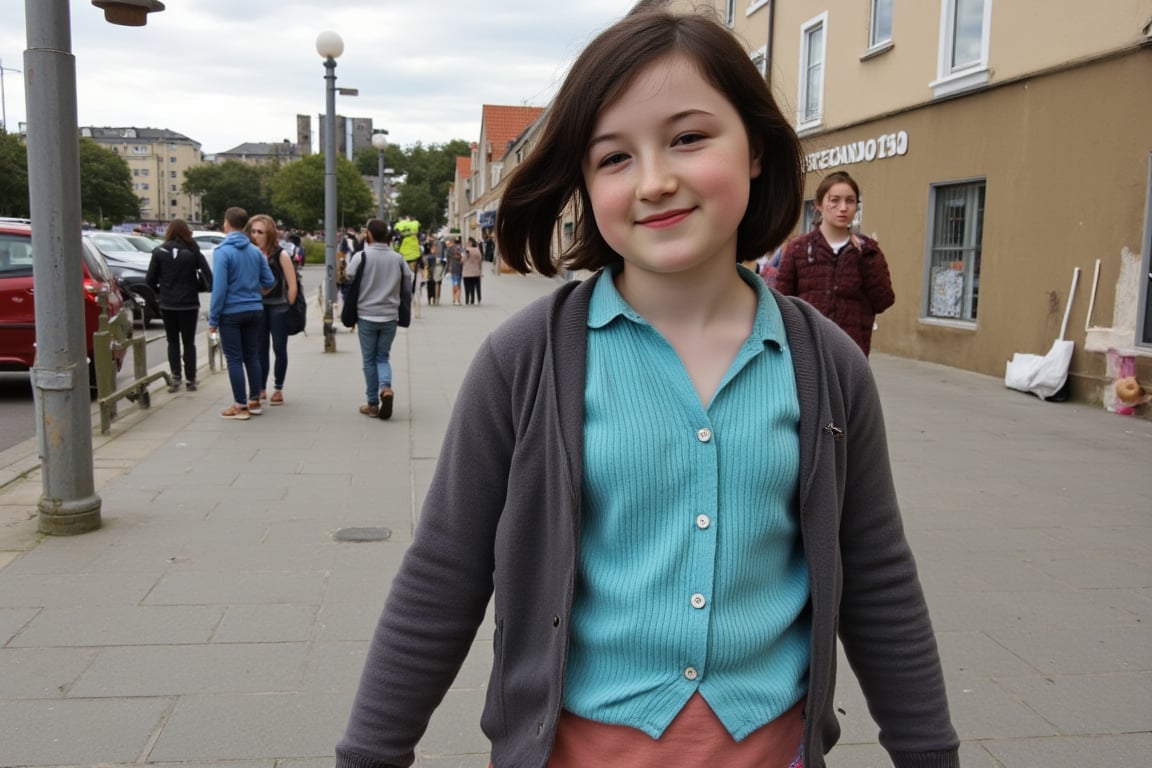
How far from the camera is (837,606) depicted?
1.52 metres

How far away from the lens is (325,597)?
14.8ft

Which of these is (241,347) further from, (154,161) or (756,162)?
(154,161)

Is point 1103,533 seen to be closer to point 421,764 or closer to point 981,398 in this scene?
point 421,764

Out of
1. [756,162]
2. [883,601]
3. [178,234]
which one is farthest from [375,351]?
[883,601]

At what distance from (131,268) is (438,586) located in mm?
20873

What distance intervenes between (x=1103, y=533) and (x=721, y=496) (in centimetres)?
503

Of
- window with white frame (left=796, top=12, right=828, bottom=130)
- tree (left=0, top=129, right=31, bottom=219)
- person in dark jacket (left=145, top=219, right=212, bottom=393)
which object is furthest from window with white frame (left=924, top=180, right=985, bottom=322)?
tree (left=0, top=129, right=31, bottom=219)

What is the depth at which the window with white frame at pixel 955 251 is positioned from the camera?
13.1 m

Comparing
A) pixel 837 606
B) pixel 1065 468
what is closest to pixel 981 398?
pixel 1065 468

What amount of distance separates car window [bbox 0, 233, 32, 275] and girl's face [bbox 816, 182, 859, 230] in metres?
7.92

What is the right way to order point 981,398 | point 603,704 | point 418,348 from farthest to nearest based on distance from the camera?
point 418,348 < point 981,398 < point 603,704

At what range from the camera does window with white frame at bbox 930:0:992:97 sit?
12.4m

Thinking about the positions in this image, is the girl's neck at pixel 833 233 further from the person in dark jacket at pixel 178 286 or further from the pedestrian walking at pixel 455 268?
the pedestrian walking at pixel 455 268

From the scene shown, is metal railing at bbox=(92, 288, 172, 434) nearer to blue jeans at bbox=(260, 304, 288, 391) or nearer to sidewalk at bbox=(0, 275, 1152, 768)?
sidewalk at bbox=(0, 275, 1152, 768)
